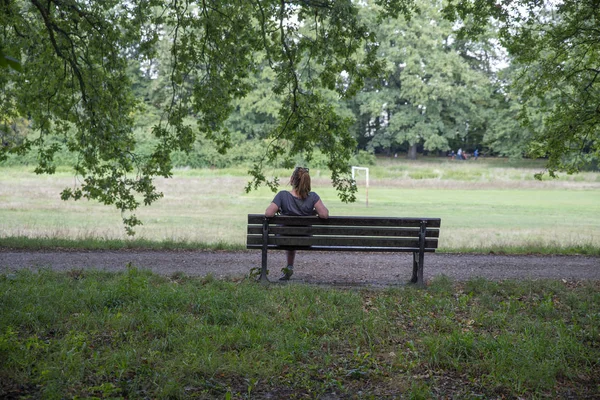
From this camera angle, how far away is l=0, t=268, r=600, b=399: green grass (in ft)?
15.1

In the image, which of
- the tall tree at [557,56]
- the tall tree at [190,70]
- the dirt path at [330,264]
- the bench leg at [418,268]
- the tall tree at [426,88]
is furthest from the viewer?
the tall tree at [426,88]

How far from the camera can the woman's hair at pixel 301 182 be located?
28.2 ft

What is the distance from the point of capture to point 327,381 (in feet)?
15.6

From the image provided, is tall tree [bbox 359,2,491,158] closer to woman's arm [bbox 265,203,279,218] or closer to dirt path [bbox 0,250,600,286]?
dirt path [bbox 0,250,600,286]

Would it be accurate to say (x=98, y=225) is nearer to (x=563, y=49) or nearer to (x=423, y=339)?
(x=563, y=49)

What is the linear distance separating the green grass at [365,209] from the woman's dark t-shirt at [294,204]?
414 cm

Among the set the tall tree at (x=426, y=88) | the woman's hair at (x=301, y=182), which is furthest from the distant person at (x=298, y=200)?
the tall tree at (x=426, y=88)

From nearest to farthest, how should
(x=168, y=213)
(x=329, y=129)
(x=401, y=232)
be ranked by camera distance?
(x=401, y=232) → (x=329, y=129) → (x=168, y=213)

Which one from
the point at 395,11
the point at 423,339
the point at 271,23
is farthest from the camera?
the point at 395,11

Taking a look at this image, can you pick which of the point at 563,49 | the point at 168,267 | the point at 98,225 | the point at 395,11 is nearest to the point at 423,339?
the point at 168,267

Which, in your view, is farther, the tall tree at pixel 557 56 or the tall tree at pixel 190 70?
the tall tree at pixel 557 56

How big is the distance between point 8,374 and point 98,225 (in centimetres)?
1608

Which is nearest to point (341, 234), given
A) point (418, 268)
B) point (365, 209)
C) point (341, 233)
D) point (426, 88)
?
point (341, 233)

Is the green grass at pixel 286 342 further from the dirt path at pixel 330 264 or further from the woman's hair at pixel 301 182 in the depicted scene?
the dirt path at pixel 330 264
